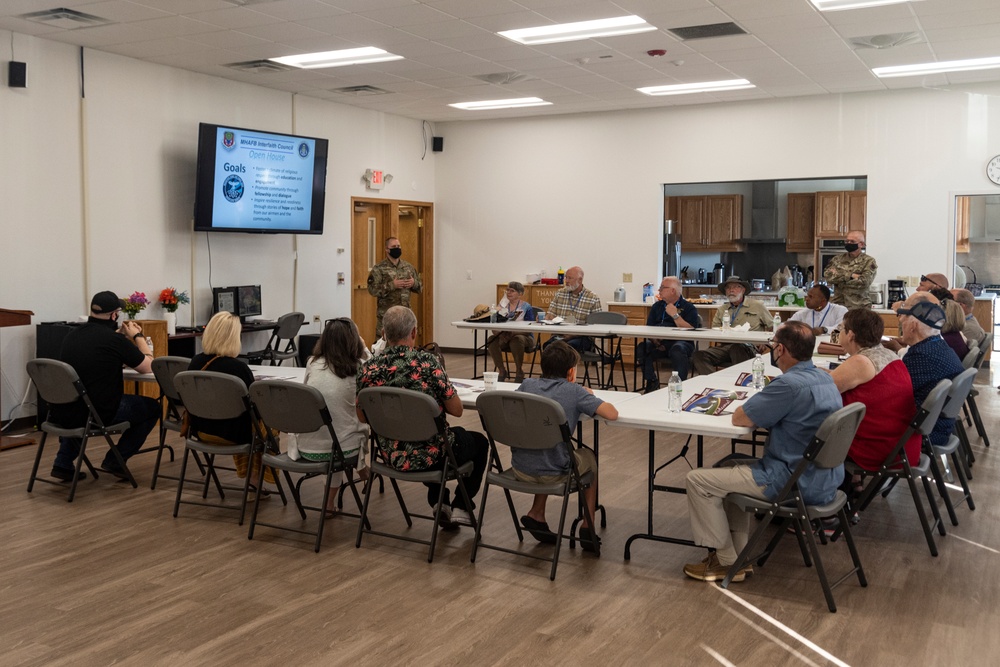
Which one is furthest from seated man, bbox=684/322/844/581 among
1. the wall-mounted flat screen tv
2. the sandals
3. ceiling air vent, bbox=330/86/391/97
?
ceiling air vent, bbox=330/86/391/97

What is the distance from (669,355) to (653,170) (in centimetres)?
351

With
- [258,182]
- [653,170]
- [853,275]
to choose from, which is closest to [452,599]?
[258,182]

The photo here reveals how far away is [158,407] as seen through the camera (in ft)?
20.0

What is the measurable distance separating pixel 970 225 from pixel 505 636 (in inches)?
478

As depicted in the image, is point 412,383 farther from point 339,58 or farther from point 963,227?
point 963,227

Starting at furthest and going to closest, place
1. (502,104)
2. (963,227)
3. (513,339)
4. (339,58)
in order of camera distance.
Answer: (963,227)
(502,104)
(513,339)
(339,58)

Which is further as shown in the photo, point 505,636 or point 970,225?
point 970,225

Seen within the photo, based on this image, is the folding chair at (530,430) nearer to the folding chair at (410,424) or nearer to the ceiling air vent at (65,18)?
the folding chair at (410,424)

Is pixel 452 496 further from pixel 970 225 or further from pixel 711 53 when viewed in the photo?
pixel 970 225

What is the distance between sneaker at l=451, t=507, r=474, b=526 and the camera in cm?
491

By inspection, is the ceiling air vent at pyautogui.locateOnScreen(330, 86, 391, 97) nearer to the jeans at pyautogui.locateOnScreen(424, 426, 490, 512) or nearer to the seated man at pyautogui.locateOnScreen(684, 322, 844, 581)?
the jeans at pyautogui.locateOnScreen(424, 426, 490, 512)

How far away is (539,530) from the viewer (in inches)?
184

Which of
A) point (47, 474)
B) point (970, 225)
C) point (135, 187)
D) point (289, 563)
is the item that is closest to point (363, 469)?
point (289, 563)

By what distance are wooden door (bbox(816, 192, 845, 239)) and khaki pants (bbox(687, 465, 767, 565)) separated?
9313 mm
